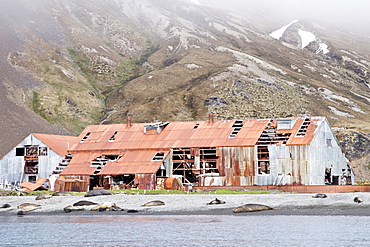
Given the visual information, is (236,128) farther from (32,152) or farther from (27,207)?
(27,207)

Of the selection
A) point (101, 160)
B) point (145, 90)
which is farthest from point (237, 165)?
point (145, 90)

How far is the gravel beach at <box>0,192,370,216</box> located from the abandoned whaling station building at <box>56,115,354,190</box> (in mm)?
13315

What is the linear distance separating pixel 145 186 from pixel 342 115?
9357 centimetres

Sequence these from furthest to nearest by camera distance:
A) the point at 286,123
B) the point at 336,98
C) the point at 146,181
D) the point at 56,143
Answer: the point at 336,98, the point at 56,143, the point at 286,123, the point at 146,181

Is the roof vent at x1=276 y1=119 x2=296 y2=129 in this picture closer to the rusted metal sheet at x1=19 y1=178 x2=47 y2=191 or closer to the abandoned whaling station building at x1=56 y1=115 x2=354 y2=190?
the abandoned whaling station building at x1=56 y1=115 x2=354 y2=190

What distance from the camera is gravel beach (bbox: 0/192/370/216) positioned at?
163ft

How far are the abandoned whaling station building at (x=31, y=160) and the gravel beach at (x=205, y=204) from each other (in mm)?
22720

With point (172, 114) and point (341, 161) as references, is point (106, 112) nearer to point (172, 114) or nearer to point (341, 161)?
point (172, 114)

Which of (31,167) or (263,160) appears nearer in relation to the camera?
(263,160)

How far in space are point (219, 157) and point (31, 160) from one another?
1163 inches

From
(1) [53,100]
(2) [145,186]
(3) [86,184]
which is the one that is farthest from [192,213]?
(1) [53,100]

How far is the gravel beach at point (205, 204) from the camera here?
1950 inches

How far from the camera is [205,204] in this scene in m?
55.7

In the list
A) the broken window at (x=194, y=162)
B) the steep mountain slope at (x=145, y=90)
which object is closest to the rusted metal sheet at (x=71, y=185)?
the broken window at (x=194, y=162)
